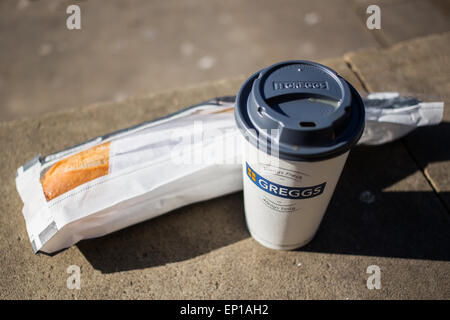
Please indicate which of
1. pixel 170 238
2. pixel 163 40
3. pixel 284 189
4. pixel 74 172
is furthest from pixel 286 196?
pixel 163 40

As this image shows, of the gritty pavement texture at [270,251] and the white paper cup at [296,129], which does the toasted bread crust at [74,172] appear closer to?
the gritty pavement texture at [270,251]

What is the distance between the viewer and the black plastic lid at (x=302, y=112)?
3.92ft

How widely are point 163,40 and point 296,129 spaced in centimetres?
217

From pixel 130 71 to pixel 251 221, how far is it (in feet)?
5.47

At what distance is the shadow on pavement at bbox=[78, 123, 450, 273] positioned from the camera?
1.87m

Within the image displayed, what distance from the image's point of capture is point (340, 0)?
319 cm

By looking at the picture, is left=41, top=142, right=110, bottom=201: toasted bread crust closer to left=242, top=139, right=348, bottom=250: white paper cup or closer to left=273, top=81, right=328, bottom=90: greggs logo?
left=242, top=139, right=348, bottom=250: white paper cup

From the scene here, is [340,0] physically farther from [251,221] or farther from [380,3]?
[251,221]

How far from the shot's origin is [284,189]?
1.37 meters

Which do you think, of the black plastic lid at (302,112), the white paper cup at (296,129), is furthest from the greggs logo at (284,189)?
the black plastic lid at (302,112)

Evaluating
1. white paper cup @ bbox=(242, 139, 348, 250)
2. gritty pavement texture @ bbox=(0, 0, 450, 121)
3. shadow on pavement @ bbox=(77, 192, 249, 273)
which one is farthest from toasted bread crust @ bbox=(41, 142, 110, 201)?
gritty pavement texture @ bbox=(0, 0, 450, 121)

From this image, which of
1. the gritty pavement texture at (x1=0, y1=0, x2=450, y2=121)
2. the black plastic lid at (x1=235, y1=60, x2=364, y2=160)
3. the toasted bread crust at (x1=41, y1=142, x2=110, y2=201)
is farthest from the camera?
the gritty pavement texture at (x1=0, y1=0, x2=450, y2=121)

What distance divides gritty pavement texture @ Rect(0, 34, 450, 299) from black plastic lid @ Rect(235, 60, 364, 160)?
829 mm
